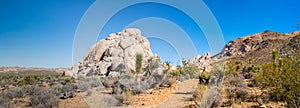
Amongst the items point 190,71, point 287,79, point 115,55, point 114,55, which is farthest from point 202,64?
point 287,79

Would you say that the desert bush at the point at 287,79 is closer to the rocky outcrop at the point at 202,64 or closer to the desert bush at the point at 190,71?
the rocky outcrop at the point at 202,64

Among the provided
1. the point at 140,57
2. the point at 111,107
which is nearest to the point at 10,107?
the point at 111,107

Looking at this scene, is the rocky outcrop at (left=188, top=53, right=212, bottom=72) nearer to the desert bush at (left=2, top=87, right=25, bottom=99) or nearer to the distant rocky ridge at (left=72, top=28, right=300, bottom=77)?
the distant rocky ridge at (left=72, top=28, right=300, bottom=77)

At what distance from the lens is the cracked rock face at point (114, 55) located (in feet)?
111

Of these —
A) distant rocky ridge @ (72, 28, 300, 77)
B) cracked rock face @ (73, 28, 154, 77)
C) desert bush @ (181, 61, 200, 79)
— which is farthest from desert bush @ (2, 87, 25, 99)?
cracked rock face @ (73, 28, 154, 77)

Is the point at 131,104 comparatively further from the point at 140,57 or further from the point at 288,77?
the point at 140,57

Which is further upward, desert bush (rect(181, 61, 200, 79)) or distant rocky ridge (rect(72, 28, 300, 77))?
distant rocky ridge (rect(72, 28, 300, 77))

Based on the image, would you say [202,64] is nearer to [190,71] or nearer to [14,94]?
[190,71]

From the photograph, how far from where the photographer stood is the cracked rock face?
111ft

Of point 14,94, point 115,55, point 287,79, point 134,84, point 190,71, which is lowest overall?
point 14,94

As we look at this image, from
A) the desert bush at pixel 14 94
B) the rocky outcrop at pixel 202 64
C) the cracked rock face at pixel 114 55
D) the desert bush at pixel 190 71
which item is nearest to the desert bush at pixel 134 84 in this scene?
the rocky outcrop at pixel 202 64

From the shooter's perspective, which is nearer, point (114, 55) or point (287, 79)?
point (287, 79)

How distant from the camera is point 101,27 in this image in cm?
1391

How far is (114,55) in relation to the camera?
36.5 m
